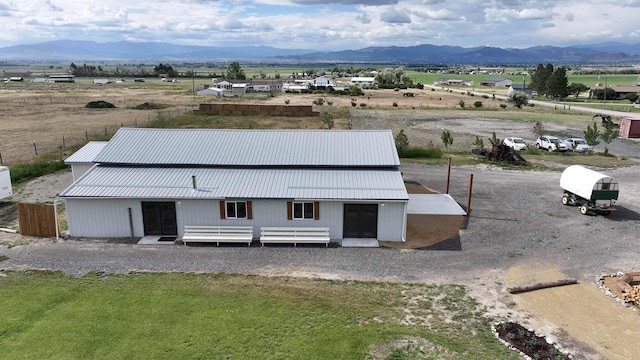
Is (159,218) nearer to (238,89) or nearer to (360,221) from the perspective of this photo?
(360,221)

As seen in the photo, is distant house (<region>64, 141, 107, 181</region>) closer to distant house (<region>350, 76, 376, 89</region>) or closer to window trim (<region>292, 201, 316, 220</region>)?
window trim (<region>292, 201, 316, 220</region>)

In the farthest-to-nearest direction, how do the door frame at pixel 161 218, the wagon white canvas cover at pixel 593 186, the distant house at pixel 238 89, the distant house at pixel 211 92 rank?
1. the distant house at pixel 238 89
2. the distant house at pixel 211 92
3. the wagon white canvas cover at pixel 593 186
4. the door frame at pixel 161 218

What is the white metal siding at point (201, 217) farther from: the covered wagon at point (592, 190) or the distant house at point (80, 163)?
the covered wagon at point (592, 190)

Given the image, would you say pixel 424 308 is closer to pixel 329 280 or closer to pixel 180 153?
pixel 329 280

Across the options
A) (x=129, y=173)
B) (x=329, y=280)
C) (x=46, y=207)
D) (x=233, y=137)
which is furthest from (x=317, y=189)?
(x=46, y=207)

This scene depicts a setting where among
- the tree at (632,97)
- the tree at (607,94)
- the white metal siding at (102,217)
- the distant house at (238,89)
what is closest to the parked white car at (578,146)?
the white metal siding at (102,217)

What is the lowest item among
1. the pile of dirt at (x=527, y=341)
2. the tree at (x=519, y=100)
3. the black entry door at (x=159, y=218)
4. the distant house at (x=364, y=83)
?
the pile of dirt at (x=527, y=341)
